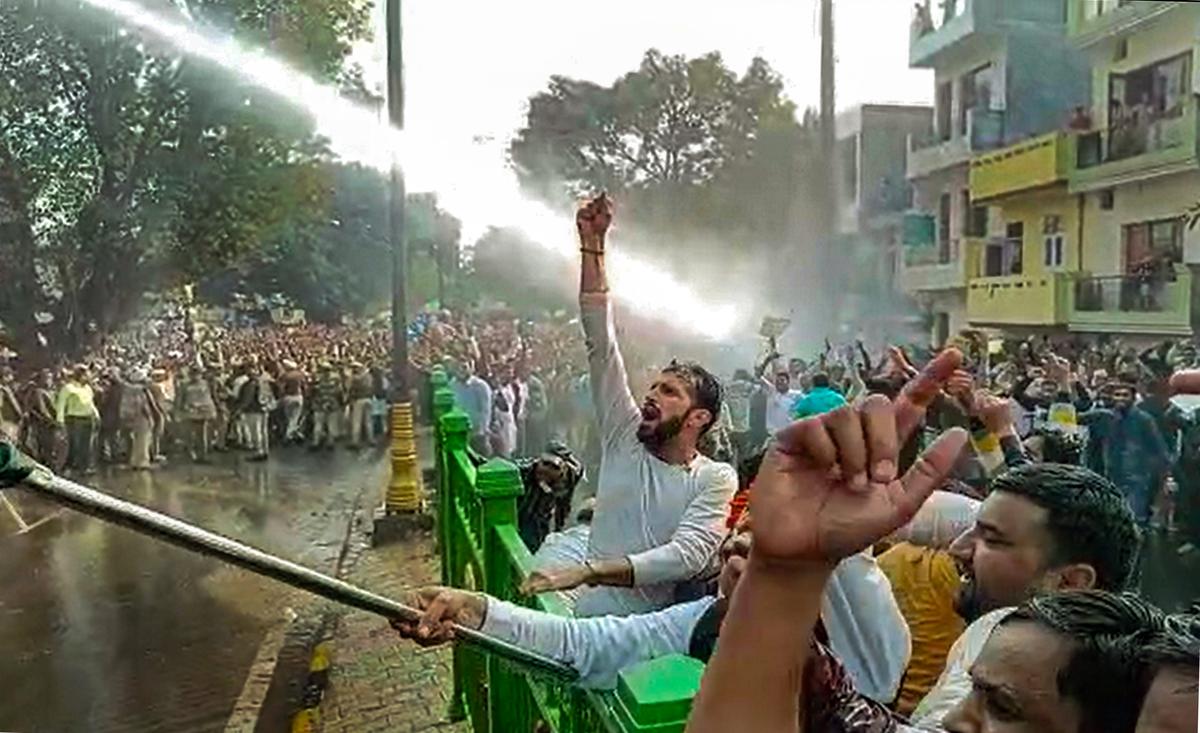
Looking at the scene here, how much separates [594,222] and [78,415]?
1.29m

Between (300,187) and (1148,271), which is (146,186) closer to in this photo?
(300,187)

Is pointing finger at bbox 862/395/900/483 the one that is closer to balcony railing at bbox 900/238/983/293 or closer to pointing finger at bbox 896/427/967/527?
pointing finger at bbox 896/427/967/527

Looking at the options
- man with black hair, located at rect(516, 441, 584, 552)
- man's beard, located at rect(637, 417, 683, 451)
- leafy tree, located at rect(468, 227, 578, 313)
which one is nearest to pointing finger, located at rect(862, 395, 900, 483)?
man's beard, located at rect(637, 417, 683, 451)

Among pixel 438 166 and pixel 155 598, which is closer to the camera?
pixel 438 166

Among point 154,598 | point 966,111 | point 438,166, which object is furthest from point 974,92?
point 154,598

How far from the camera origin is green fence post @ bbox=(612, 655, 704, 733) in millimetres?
474

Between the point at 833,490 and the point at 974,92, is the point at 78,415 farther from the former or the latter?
the point at 833,490

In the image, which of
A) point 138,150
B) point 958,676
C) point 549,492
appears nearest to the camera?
point 958,676

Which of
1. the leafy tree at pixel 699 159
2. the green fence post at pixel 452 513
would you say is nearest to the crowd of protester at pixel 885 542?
the leafy tree at pixel 699 159

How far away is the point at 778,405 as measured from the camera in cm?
102

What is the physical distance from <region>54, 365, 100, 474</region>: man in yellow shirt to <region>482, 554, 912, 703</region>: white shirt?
1.33 m

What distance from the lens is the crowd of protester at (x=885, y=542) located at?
330 mm

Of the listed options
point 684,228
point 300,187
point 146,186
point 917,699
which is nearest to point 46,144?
point 146,186

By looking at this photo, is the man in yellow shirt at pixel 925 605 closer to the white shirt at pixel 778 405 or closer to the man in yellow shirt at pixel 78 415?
the white shirt at pixel 778 405
